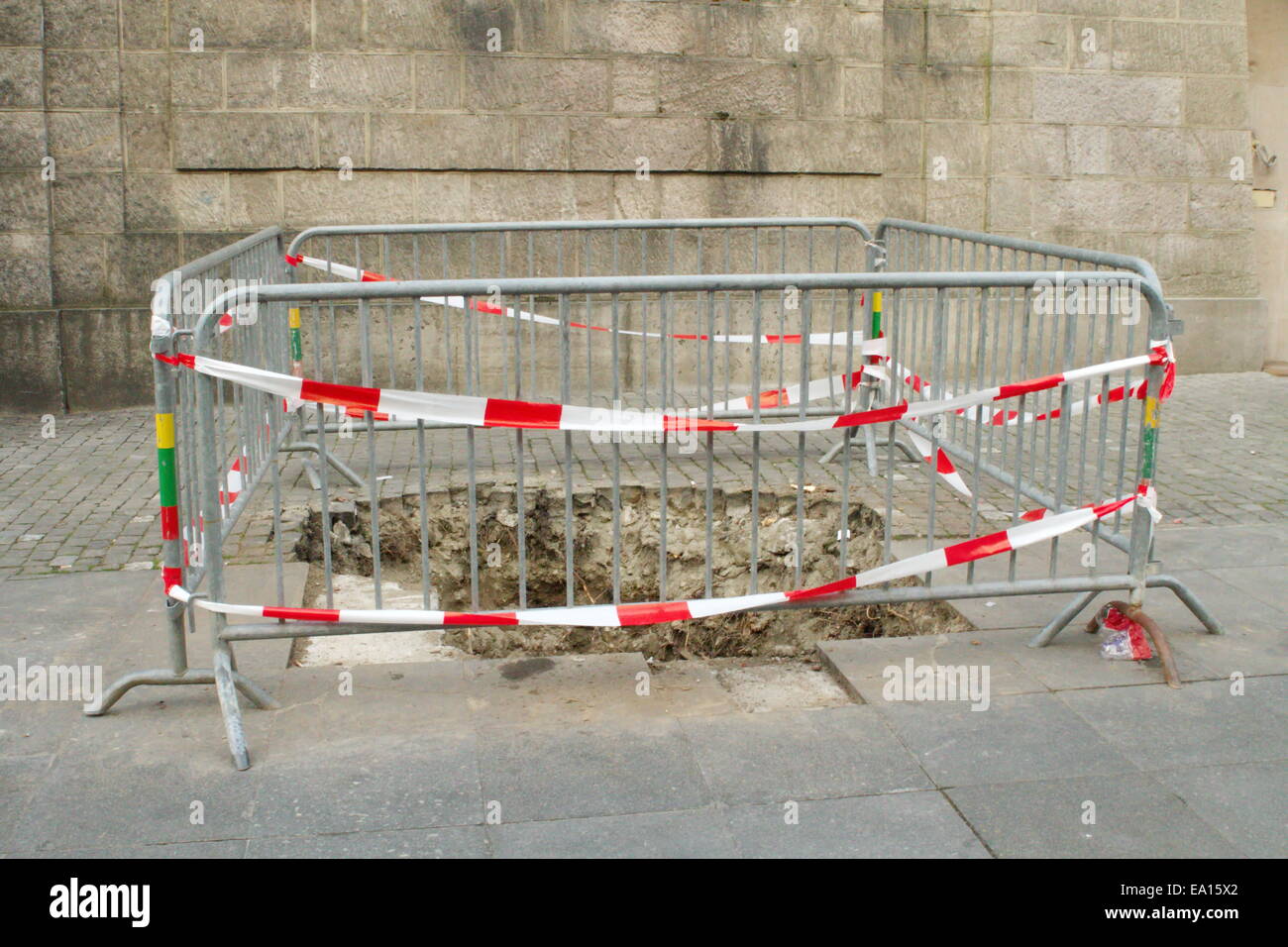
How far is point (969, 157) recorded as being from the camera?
429 inches

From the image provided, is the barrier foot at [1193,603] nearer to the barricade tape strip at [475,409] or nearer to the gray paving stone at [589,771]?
the barricade tape strip at [475,409]

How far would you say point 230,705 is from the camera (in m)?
4.46

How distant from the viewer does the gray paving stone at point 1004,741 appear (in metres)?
4.23

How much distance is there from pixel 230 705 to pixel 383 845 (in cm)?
97

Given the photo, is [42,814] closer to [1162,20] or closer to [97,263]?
[97,263]

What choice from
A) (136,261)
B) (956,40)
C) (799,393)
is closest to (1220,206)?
(956,40)

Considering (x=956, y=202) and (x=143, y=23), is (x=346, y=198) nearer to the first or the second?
(x=143, y=23)

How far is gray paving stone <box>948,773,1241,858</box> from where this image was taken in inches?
148

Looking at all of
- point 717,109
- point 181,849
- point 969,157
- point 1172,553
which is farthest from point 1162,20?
point 181,849

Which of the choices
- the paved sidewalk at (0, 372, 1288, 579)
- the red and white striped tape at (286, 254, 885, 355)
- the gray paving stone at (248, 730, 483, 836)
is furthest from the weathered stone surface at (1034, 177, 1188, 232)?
the gray paving stone at (248, 730, 483, 836)

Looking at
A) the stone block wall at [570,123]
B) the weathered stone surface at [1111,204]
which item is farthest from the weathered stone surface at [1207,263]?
the weathered stone surface at [1111,204]

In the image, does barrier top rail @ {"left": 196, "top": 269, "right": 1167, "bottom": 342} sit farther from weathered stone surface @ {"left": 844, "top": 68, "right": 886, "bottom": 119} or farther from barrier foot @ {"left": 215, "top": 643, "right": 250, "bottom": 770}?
weathered stone surface @ {"left": 844, "top": 68, "right": 886, "bottom": 119}

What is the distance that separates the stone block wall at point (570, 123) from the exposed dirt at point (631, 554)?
3538 millimetres

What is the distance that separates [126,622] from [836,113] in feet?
23.1
